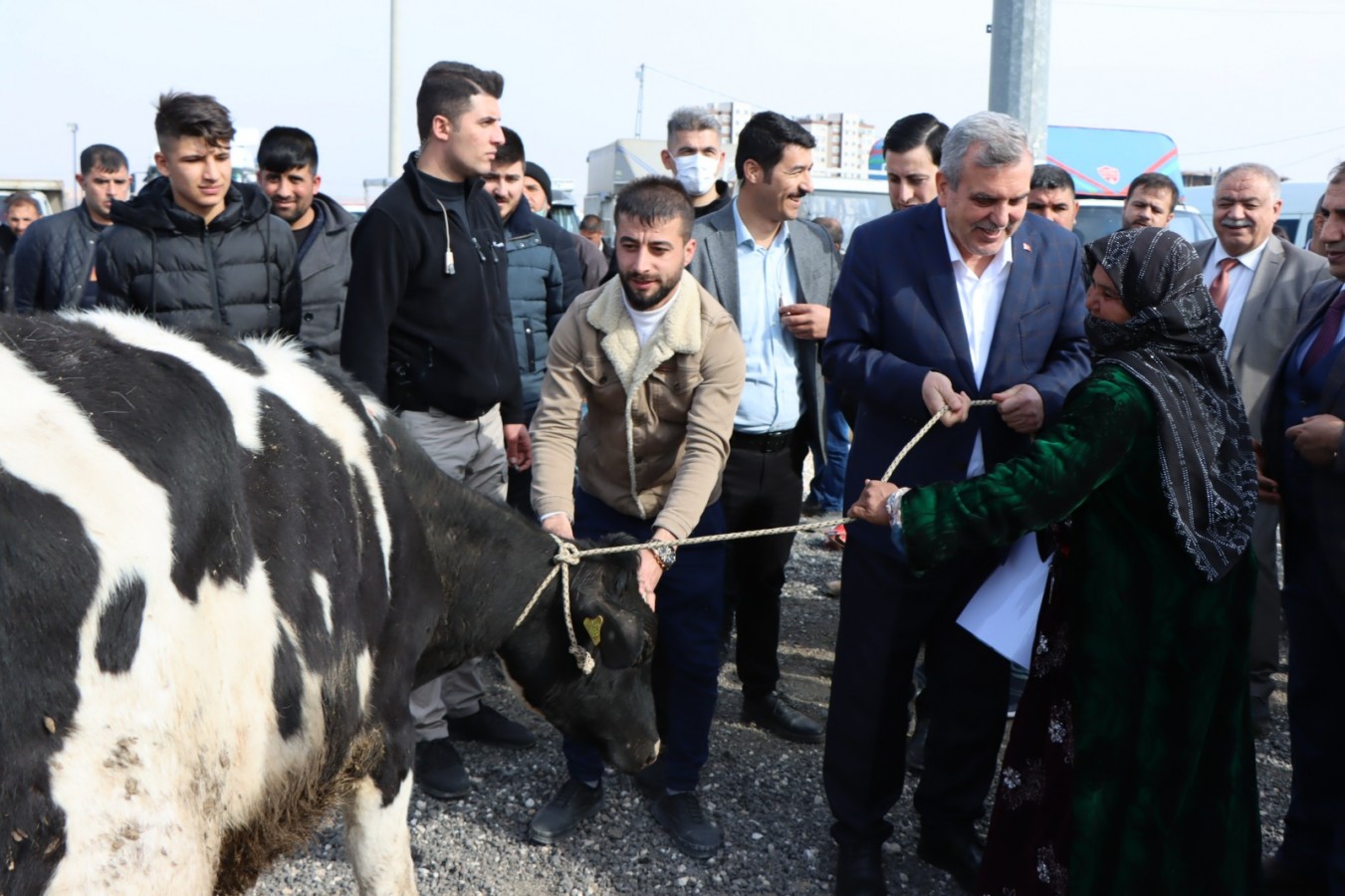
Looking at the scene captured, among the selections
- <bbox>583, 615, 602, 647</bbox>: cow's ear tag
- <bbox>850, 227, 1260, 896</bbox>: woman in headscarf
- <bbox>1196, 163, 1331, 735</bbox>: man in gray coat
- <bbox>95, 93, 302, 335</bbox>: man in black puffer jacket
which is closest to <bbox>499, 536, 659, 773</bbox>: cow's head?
<bbox>583, 615, 602, 647</bbox>: cow's ear tag

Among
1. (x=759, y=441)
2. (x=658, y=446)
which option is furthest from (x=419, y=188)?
(x=759, y=441)

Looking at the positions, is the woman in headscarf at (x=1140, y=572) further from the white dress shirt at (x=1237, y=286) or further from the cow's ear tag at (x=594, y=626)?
the white dress shirt at (x=1237, y=286)

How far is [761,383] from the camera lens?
4180 millimetres

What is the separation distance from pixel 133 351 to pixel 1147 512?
2246 mm

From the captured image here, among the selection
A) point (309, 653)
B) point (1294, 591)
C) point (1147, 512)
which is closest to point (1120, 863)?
point (1147, 512)

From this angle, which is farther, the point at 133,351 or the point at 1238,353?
the point at 1238,353

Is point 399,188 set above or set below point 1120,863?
above

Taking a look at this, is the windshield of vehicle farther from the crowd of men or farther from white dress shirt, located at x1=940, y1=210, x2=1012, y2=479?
white dress shirt, located at x1=940, y1=210, x2=1012, y2=479

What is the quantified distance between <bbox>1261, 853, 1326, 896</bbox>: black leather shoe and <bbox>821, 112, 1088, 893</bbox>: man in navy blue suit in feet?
2.81

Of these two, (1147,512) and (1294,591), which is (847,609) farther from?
(1294,591)

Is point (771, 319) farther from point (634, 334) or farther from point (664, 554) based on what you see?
point (664, 554)

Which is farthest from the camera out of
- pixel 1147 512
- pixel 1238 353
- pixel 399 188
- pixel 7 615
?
pixel 1238 353

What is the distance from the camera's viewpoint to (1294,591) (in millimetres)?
3508

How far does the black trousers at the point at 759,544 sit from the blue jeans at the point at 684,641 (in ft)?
1.32
